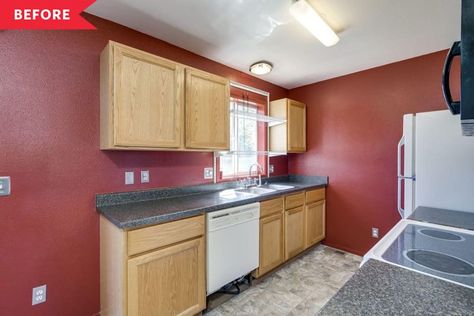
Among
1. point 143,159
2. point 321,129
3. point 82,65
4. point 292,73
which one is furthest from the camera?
point 321,129

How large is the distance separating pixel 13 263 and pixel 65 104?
3.57 ft

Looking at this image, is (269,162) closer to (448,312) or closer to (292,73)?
(292,73)

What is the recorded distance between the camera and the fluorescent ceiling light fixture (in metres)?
→ 1.58

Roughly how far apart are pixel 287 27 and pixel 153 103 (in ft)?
4.19

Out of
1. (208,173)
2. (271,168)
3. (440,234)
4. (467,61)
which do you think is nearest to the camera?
(467,61)

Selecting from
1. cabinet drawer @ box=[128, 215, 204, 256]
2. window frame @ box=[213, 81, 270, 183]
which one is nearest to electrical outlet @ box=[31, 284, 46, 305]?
cabinet drawer @ box=[128, 215, 204, 256]

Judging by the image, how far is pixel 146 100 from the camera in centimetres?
173

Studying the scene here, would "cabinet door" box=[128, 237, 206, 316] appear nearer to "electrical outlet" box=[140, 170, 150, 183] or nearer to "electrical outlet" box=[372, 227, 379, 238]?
"electrical outlet" box=[140, 170, 150, 183]

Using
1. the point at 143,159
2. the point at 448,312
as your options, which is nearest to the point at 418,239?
the point at 448,312

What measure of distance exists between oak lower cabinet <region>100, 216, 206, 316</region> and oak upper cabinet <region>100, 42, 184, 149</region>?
0.64 metres

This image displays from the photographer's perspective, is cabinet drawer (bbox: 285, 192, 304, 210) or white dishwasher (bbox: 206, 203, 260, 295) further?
cabinet drawer (bbox: 285, 192, 304, 210)

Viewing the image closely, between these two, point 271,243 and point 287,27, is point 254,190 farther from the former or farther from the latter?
point 287,27

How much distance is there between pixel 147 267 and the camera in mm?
1482

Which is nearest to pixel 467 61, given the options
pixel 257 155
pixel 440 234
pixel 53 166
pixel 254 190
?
pixel 440 234
